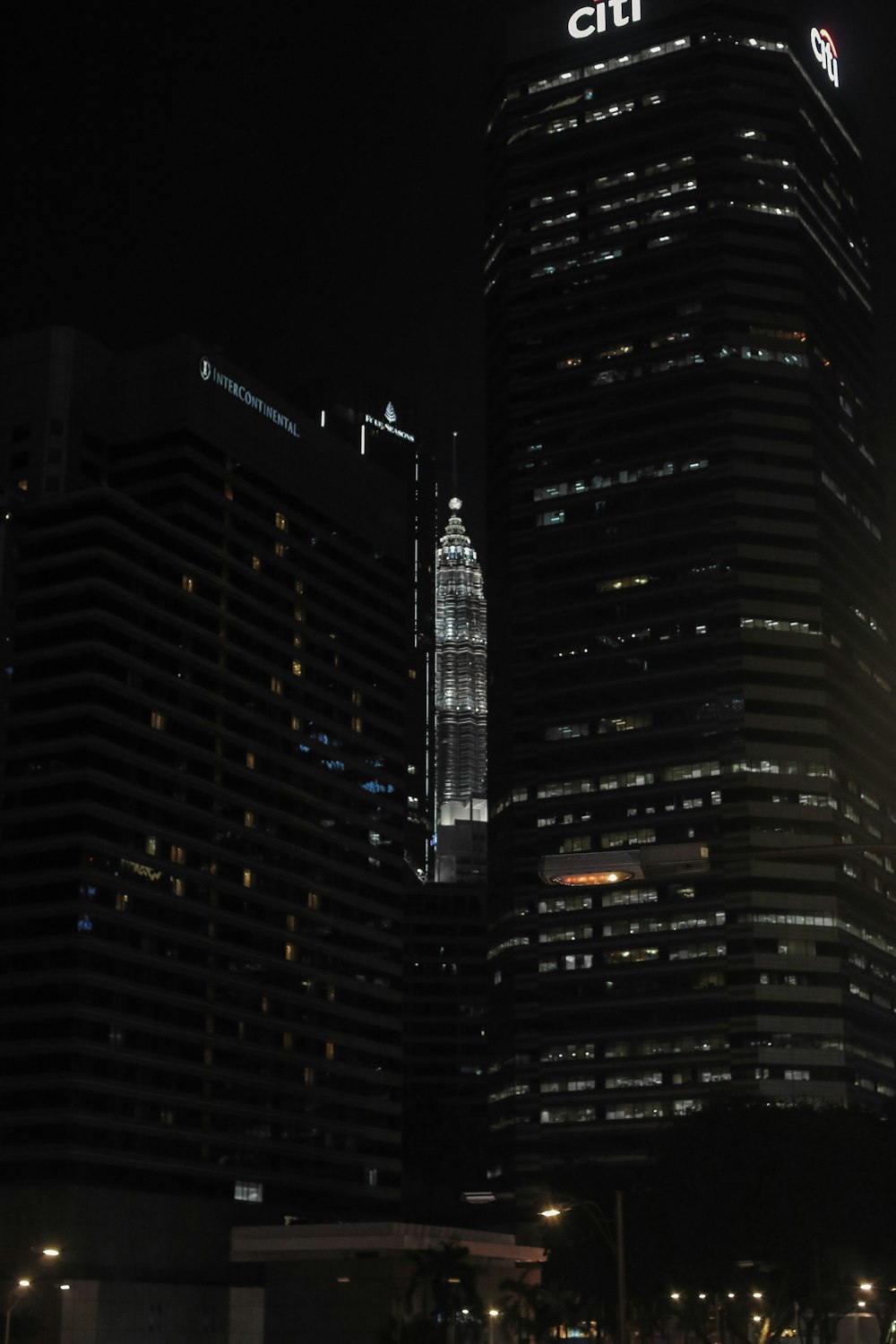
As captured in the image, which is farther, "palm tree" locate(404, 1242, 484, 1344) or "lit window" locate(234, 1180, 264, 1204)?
"lit window" locate(234, 1180, 264, 1204)

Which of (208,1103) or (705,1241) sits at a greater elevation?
(208,1103)

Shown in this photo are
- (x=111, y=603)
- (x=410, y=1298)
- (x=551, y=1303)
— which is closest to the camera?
(x=410, y=1298)

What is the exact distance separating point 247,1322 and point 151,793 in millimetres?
55236

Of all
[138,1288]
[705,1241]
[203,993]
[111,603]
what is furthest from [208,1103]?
[705,1241]

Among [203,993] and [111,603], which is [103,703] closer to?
[111,603]

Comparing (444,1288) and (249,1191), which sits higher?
(249,1191)

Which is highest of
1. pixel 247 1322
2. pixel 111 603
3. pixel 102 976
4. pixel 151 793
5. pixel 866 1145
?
pixel 111 603

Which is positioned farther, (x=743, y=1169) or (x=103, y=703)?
(x=103, y=703)

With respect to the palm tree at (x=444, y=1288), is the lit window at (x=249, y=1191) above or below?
above

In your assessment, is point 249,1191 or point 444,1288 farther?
point 249,1191

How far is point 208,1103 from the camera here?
7623 inches

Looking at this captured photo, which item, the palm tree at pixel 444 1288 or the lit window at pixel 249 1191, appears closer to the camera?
the palm tree at pixel 444 1288

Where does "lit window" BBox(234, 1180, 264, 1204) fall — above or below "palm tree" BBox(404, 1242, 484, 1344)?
above

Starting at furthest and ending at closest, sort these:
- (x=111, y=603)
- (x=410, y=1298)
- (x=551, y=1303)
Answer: (x=111, y=603) → (x=551, y=1303) → (x=410, y=1298)
